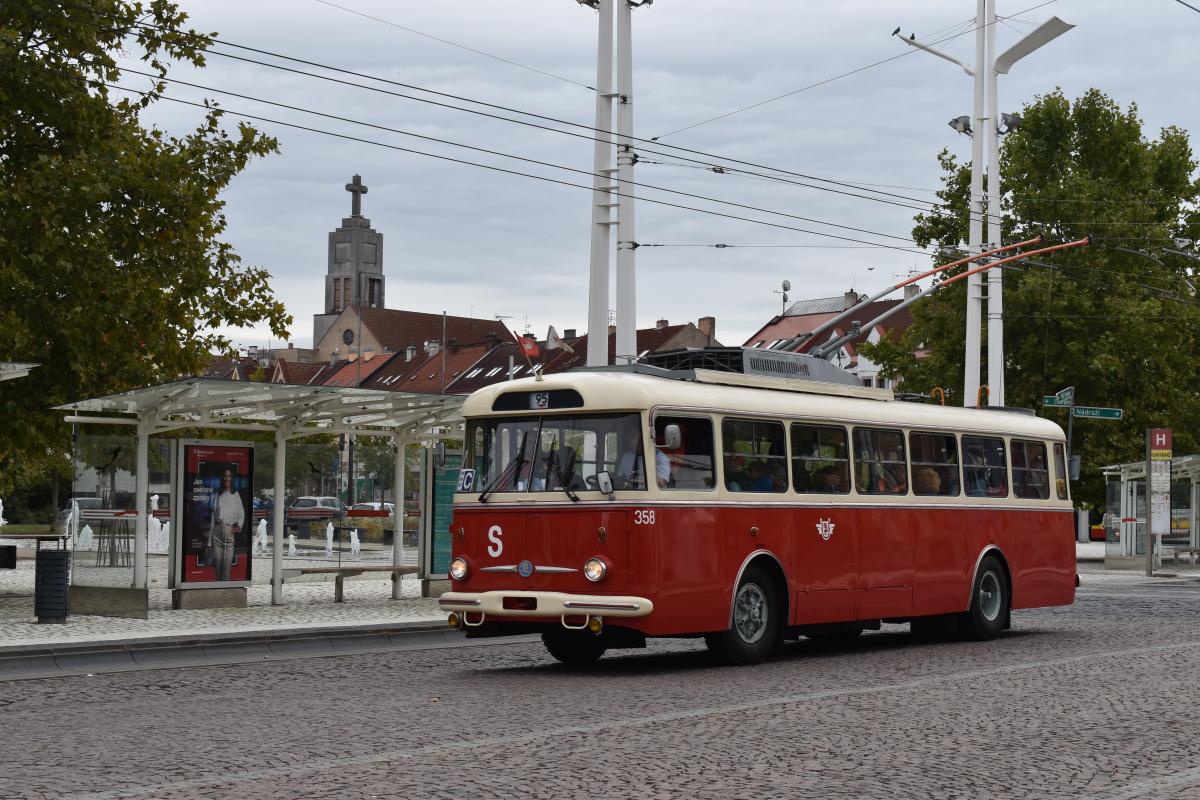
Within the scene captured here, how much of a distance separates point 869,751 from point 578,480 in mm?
5786

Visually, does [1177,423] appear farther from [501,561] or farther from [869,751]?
[869,751]

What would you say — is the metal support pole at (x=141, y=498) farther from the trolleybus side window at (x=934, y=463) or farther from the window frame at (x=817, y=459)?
the trolleybus side window at (x=934, y=463)

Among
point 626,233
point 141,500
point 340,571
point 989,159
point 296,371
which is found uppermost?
point 296,371

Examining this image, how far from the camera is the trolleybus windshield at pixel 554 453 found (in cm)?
1552

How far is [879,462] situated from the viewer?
1844 centimetres

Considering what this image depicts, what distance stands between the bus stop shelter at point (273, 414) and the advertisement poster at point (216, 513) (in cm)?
42

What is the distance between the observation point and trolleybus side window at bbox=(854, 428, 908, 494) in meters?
18.1

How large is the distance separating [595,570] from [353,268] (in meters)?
142

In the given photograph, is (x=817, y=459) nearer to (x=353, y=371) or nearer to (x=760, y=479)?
(x=760, y=479)

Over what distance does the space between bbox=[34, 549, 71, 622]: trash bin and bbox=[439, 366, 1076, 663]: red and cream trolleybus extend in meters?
6.52

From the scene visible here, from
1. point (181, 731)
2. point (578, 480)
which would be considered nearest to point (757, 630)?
point (578, 480)

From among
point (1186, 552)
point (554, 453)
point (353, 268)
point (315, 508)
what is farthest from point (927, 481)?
point (353, 268)

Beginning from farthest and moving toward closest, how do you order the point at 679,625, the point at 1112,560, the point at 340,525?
the point at 1112,560 → the point at 340,525 → the point at 679,625

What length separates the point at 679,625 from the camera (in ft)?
50.6
